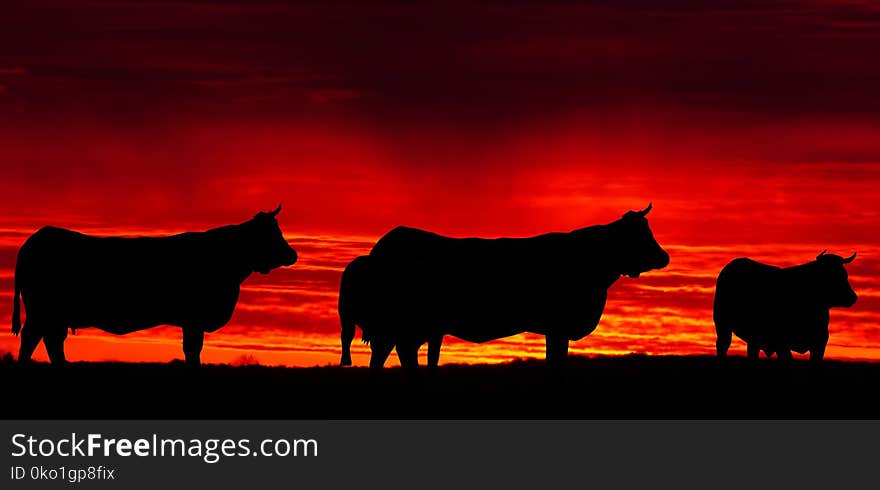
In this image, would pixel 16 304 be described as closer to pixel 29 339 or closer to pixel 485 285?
pixel 29 339

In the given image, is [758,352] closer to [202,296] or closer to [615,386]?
[615,386]

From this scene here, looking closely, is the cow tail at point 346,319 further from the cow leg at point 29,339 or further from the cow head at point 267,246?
the cow leg at point 29,339

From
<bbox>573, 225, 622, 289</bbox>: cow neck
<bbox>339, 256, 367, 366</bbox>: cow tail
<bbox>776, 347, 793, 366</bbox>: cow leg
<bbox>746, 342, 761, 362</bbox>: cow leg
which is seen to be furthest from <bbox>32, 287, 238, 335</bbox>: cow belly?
<bbox>776, 347, 793, 366</bbox>: cow leg

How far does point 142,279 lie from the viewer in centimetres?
2634

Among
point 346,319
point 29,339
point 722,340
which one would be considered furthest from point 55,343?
point 722,340

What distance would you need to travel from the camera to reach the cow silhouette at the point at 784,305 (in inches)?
1187

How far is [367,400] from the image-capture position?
72.9ft

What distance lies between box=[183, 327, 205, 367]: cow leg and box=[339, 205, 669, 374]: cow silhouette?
2457 millimetres

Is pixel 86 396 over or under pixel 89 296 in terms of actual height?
under

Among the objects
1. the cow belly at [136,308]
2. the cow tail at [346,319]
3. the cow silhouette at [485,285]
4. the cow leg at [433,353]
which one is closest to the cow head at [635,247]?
the cow silhouette at [485,285]

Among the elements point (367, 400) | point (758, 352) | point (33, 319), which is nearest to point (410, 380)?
point (367, 400)

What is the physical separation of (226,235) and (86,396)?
16.8 ft

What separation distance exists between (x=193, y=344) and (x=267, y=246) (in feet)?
7.14
